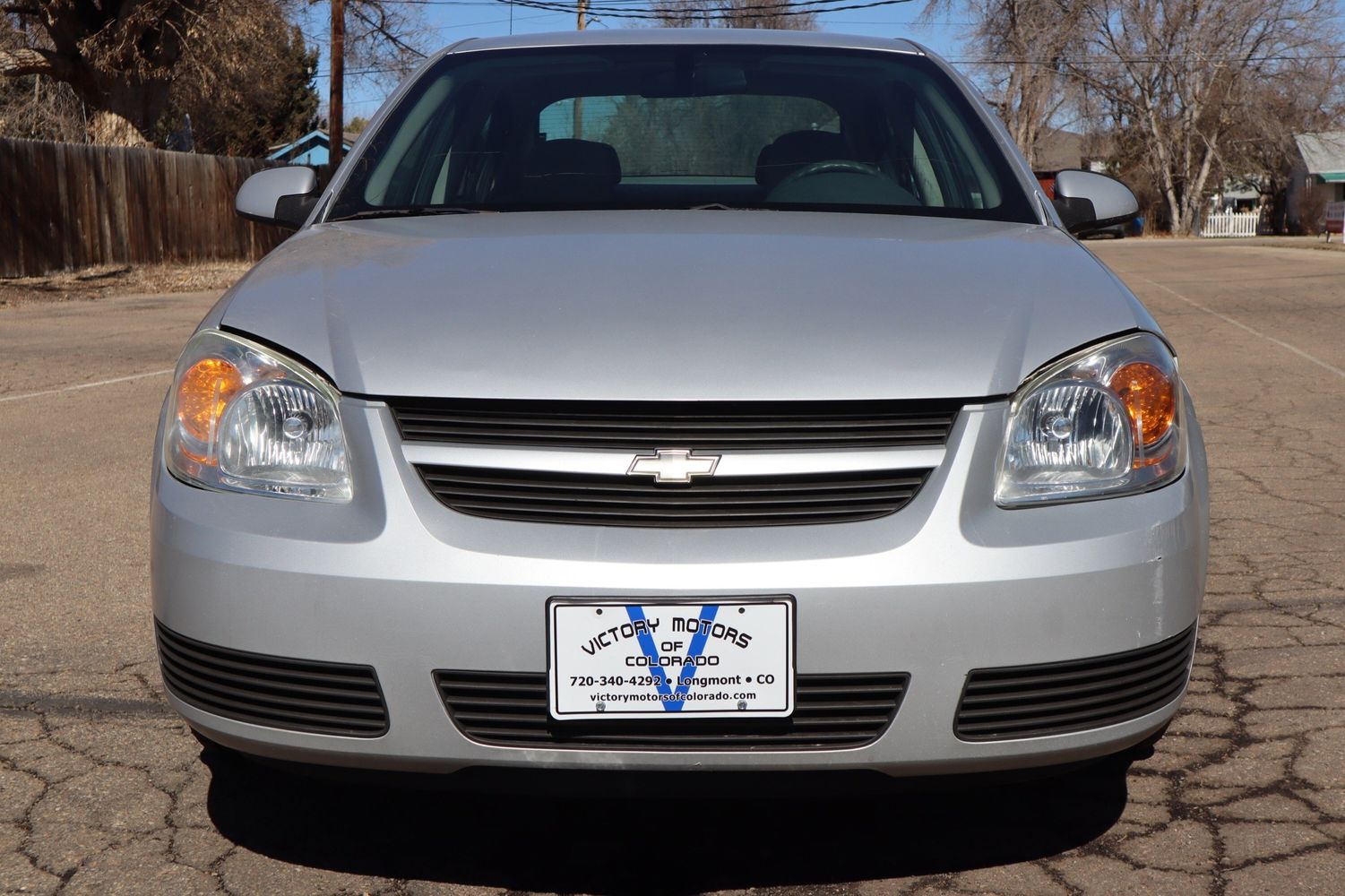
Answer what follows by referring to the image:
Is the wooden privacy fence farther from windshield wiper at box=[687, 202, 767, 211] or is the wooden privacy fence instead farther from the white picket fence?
the white picket fence

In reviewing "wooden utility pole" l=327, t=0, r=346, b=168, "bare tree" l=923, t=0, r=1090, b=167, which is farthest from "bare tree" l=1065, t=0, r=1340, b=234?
"wooden utility pole" l=327, t=0, r=346, b=168

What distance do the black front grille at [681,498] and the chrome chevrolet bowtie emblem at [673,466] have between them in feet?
0.04

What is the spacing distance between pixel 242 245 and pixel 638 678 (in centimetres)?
2602

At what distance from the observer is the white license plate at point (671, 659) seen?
77.9 inches

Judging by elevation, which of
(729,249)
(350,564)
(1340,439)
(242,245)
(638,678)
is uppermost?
(729,249)

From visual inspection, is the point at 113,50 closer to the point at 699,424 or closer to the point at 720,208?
the point at 720,208

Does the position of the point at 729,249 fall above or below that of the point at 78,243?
above

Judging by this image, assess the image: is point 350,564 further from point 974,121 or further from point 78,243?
point 78,243

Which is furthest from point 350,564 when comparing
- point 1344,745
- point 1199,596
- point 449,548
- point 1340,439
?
point 1340,439

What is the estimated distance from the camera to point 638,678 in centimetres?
200

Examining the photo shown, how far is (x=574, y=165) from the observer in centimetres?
331

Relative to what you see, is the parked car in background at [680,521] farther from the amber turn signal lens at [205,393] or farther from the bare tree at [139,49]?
the bare tree at [139,49]

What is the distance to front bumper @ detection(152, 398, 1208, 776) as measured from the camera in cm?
199

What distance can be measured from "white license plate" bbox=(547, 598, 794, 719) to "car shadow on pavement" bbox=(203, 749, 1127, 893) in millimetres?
367
